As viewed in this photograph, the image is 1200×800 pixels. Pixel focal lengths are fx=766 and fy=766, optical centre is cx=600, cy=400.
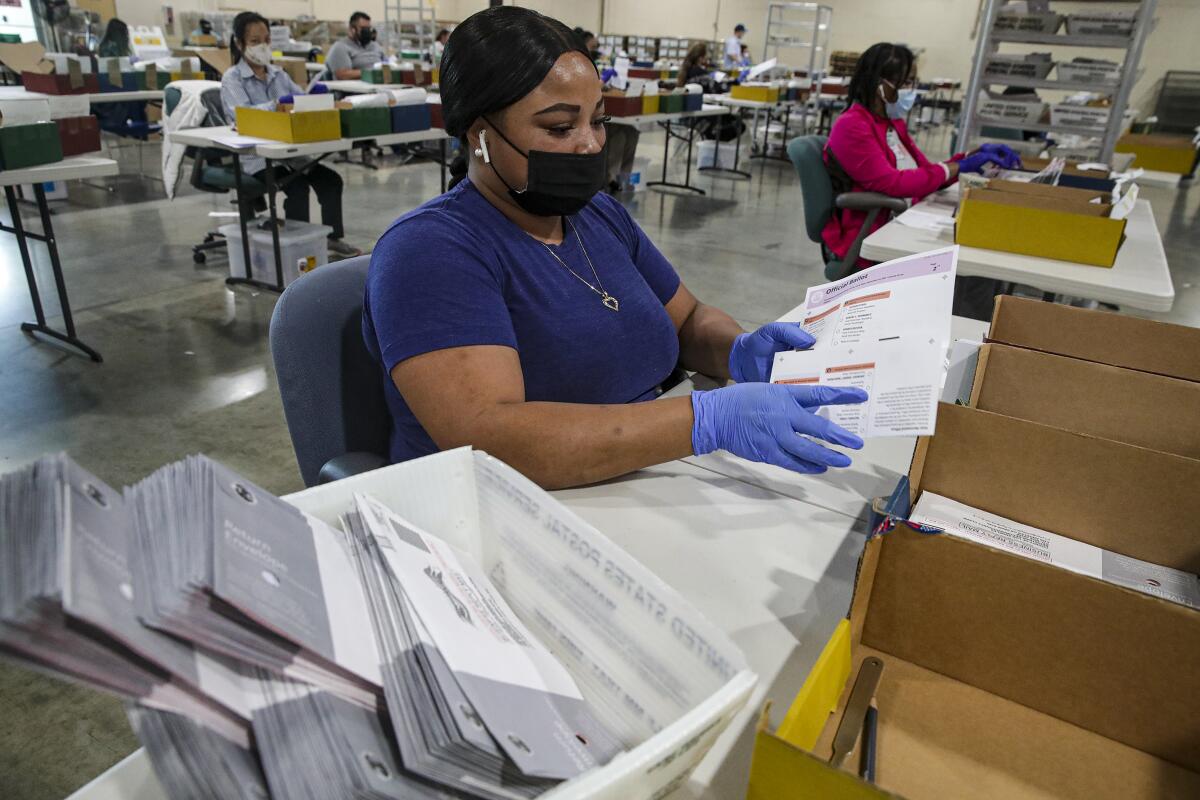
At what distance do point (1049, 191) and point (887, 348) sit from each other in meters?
1.93

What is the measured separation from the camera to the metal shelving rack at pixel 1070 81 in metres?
3.20

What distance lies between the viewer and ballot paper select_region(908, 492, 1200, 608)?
36.3 inches

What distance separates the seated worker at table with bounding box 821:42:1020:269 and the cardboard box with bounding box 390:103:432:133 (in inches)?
97.8

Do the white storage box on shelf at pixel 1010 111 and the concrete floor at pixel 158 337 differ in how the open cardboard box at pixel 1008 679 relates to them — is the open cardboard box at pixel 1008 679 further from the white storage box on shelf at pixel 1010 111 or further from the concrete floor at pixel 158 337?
the white storage box on shelf at pixel 1010 111

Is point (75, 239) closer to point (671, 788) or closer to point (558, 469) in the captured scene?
point (558, 469)

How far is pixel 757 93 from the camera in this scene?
752 centimetres

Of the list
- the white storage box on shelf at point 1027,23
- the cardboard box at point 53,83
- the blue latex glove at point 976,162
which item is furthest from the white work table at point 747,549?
the cardboard box at point 53,83

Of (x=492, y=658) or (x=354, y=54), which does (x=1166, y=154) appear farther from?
(x=492, y=658)

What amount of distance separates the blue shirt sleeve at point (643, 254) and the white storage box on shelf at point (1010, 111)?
9.15 feet

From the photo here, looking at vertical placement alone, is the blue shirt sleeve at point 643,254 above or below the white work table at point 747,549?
above

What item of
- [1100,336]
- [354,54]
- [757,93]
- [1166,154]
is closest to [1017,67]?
[1100,336]

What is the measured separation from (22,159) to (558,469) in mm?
2861

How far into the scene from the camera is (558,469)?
103 centimetres

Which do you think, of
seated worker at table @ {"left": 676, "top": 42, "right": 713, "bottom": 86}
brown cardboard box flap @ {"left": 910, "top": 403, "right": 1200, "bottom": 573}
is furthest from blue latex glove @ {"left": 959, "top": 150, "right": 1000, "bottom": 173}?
seated worker at table @ {"left": 676, "top": 42, "right": 713, "bottom": 86}
